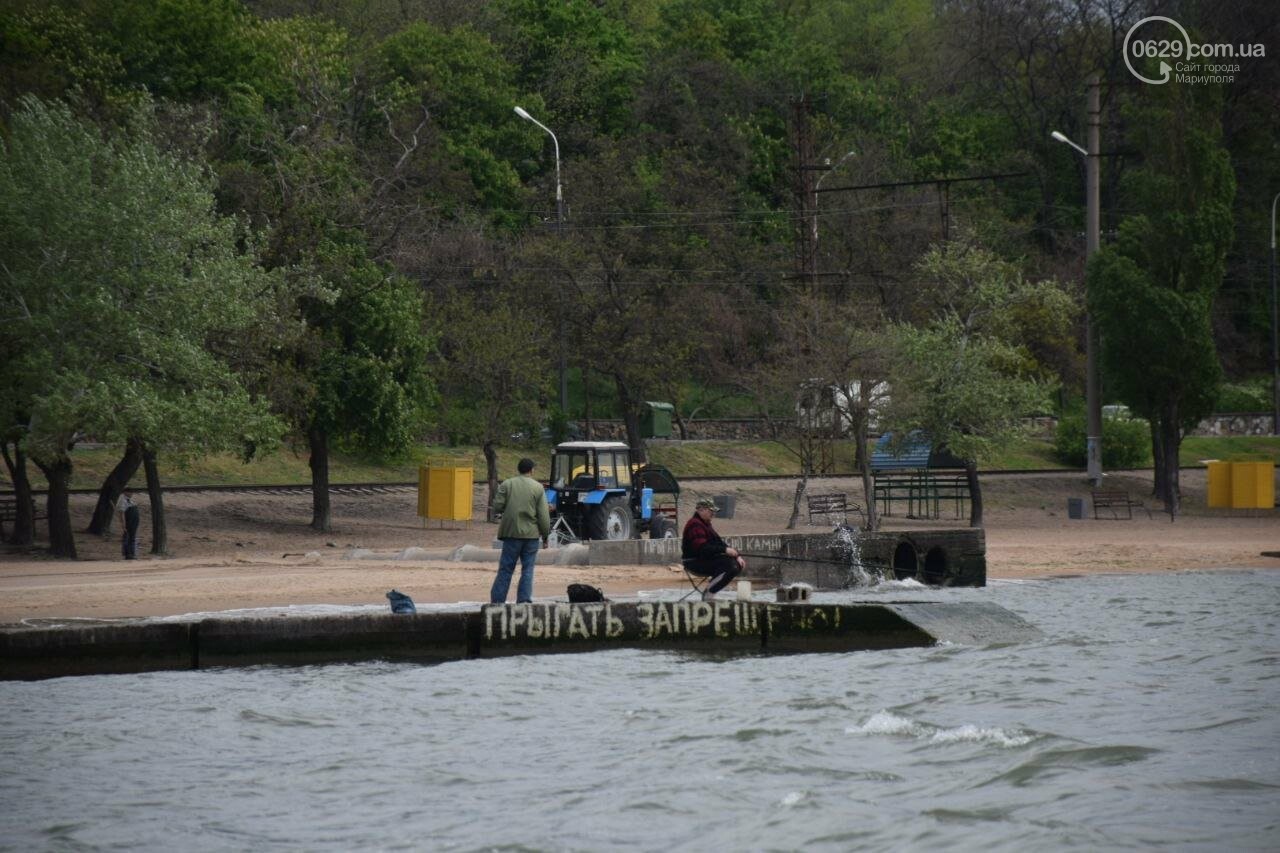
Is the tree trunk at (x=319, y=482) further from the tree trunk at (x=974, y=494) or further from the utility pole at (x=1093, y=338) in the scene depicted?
the utility pole at (x=1093, y=338)

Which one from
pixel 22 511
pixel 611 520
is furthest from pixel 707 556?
pixel 22 511

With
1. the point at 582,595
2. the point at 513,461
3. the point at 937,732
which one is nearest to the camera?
the point at 937,732

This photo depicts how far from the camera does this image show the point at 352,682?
1847cm

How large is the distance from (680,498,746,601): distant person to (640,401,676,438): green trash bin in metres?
37.8

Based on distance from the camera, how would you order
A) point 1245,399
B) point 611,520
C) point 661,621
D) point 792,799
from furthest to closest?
point 1245,399 → point 611,520 → point 661,621 → point 792,799

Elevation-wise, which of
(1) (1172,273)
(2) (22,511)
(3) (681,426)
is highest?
(1) (1172,273)

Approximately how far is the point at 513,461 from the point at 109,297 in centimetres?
2312

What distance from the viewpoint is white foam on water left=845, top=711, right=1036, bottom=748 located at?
51.1ft

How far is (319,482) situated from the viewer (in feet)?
132

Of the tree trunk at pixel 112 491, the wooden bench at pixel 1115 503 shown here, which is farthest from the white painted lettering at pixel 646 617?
the wooden bench at pixel 1115 503

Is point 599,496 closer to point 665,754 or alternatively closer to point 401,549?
point 401,549

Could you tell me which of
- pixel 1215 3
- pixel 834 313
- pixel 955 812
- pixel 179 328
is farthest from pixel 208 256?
pixel 1215 3

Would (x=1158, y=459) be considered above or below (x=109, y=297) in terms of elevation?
below

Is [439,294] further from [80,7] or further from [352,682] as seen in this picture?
[352,682]
